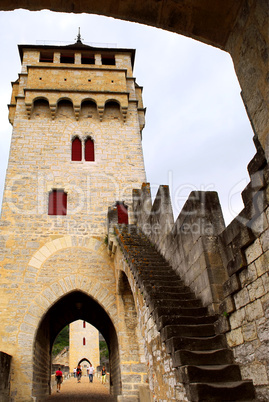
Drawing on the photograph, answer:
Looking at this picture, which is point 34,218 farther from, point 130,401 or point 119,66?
point 119,66

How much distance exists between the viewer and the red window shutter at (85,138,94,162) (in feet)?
40.1

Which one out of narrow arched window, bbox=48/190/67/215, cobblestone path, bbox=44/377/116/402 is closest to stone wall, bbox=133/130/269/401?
narrow arched window, bbox=48/190/67/215

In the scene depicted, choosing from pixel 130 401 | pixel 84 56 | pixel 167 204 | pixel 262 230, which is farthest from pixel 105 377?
pixel 262 230

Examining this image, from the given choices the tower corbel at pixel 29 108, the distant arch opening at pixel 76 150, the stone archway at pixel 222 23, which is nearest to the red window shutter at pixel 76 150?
the distant arch opening at pixel 76 150

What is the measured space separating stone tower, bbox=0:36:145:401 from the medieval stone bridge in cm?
5

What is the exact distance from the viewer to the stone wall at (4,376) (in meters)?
7.36

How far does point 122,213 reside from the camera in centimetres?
1105

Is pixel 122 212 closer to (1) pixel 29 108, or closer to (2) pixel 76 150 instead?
(2) pixel 76 150

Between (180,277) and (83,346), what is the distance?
76.4 feet

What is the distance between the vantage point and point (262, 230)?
3059 mm

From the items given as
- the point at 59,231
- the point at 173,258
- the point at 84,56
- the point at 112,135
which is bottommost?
the point at 173,258

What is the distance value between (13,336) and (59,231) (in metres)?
3.22

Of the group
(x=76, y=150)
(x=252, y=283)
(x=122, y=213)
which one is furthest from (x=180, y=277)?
(x=76, y=150)

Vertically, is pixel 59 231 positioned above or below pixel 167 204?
above
